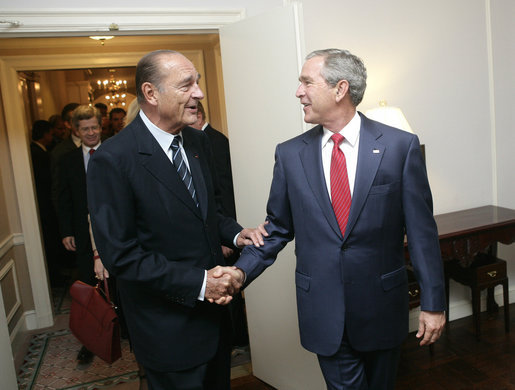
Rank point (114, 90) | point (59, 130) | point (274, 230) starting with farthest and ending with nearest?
1. point (114, 90)
2. point (59, 130)
3. point (274, 230)

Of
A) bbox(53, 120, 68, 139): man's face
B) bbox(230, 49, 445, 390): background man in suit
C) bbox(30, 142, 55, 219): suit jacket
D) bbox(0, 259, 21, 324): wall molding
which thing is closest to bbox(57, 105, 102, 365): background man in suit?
bbox(0, 259, 21, 324): wall molding

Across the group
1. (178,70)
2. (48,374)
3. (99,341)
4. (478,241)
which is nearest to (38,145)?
(48,374)

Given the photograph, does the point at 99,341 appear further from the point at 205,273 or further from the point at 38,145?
the point at 38,145

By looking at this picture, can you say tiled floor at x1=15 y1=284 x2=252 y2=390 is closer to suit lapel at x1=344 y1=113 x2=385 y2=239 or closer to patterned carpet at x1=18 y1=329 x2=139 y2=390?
patterned carpet at x1=18 y1=329 x2=139 y2=390

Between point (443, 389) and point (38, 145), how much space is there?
455 cm

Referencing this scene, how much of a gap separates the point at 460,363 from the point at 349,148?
6.81 ft

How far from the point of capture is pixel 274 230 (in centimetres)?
205

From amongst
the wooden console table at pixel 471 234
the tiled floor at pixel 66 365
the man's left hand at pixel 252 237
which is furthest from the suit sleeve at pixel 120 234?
the wooden console table at pixel 471 234

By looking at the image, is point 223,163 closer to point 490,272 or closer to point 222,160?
point 222,160

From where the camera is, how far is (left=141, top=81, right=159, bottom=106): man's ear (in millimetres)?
1741

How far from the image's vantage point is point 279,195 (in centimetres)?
197

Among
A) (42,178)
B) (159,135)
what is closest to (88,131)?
(159,135)

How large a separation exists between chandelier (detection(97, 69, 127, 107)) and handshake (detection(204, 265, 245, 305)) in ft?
25.6

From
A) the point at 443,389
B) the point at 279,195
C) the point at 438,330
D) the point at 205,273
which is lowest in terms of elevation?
the point at 443,389
